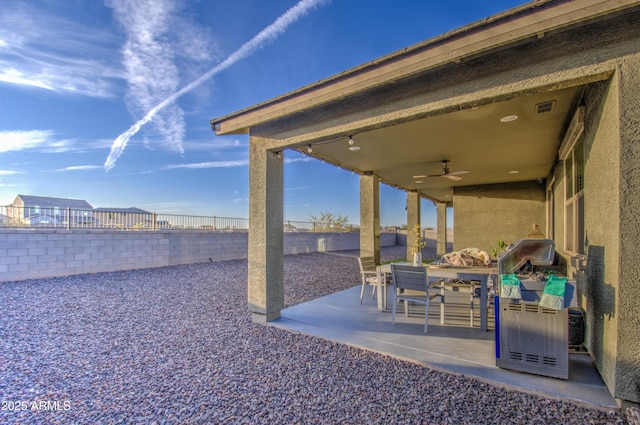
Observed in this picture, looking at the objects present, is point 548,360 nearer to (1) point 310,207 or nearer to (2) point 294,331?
(2) point 294,331

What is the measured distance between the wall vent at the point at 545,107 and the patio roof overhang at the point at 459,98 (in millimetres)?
11

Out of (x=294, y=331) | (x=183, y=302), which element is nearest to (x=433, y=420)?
(x=294, y=331)

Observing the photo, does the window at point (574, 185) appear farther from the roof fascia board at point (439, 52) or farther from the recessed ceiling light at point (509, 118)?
the roof fascia board at point (439, 52)

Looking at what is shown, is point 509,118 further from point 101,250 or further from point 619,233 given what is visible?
point 101,250

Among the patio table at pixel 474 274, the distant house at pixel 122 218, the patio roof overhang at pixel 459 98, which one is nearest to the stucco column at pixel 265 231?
the patio roof overhang at pixel 459 98

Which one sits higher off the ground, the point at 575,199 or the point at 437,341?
the point at 575,199

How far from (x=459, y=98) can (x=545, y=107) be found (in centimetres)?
157

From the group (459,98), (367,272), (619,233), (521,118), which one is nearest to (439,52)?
Result: (459,98)

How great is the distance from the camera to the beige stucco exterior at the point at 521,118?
6.23 feet

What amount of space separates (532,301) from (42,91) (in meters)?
12.2

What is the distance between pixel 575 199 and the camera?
3.88 m

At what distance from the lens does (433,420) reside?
191cm

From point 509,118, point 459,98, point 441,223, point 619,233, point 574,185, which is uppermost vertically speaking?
point 509,118

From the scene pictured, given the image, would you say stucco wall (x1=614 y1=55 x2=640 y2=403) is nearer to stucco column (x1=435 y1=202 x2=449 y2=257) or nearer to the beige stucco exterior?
the beige stucco exterior
